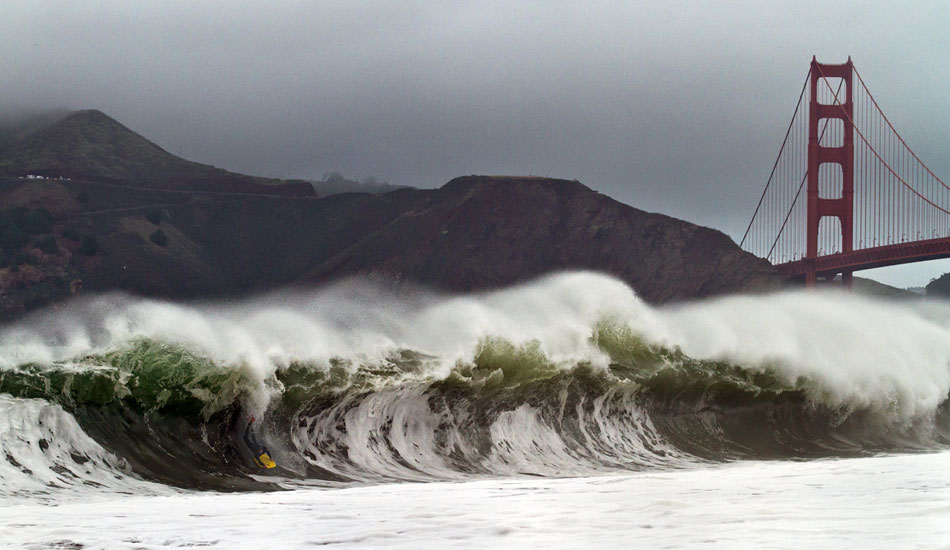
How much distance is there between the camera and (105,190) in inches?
5017

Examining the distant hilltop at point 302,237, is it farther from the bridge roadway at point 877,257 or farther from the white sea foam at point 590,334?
the white sea foam at point 590,334

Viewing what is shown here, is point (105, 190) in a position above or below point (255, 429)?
above

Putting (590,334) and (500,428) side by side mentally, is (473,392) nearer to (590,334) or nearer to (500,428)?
(500,428)

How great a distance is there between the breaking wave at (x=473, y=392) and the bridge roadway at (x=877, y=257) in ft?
101

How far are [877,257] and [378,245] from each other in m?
67.3

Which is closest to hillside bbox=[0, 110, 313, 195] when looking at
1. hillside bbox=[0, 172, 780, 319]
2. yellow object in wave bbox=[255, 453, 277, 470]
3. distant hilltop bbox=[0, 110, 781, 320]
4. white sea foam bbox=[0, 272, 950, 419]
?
distant hilltop bbox=[0, 110, 781, 320]

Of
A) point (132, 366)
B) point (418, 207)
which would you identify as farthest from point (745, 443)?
point (418, 207)

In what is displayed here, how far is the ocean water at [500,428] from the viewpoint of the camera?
7.46 metres

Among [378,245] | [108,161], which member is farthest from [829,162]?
[108,161]

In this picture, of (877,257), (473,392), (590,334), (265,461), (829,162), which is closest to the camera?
(265,461)

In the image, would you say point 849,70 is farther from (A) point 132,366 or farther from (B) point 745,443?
(A) point 132,366

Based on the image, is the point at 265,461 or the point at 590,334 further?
the point at 590,334

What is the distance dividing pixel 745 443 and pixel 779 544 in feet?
41.7

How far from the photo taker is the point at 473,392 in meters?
17.1
